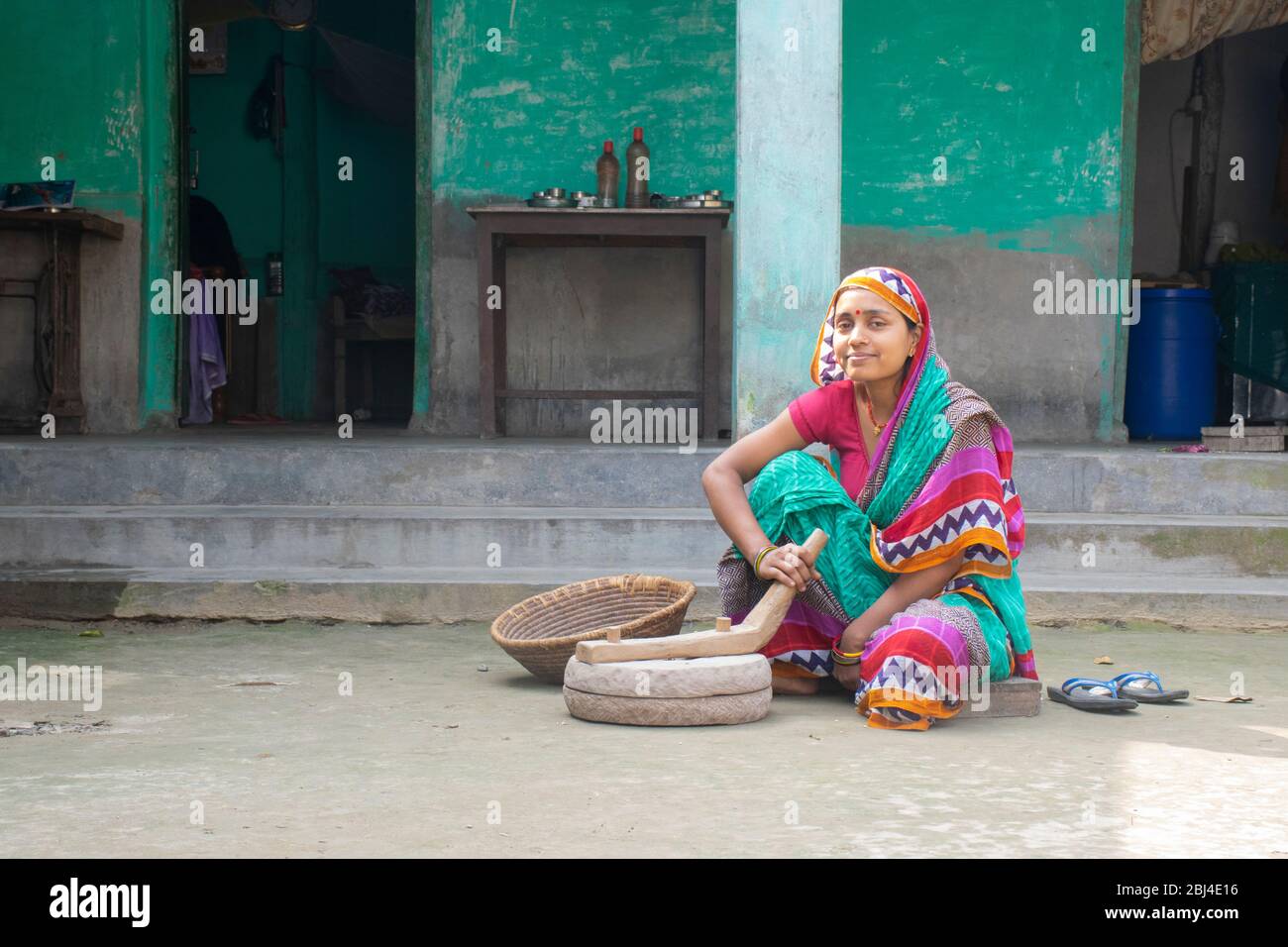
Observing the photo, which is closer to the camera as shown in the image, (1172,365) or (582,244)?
(582,244)

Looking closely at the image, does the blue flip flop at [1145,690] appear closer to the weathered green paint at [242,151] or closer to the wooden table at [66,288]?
the wooden table at [66,288]

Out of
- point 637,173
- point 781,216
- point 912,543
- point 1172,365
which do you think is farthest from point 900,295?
point 1172,365

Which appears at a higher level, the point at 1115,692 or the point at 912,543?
the point at 912,543

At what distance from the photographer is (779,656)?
4.29 metres

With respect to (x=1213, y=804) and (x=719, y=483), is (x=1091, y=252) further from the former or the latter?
(x=1213, y=804)

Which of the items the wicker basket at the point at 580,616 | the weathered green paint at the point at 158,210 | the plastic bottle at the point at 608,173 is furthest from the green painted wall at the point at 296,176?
the wicker basket at the point at 580,616

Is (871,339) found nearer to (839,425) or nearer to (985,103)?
(839,425)

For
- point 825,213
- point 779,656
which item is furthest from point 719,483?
point 825,213

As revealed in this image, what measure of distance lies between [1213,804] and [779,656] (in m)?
1.47

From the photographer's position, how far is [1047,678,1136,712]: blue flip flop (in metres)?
4.06

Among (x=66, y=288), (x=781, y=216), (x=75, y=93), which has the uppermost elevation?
(x=75, y=93)

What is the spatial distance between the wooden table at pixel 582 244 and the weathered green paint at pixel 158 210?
185 cm

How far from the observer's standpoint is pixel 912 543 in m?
3.96

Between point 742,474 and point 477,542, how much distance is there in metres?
1.89
